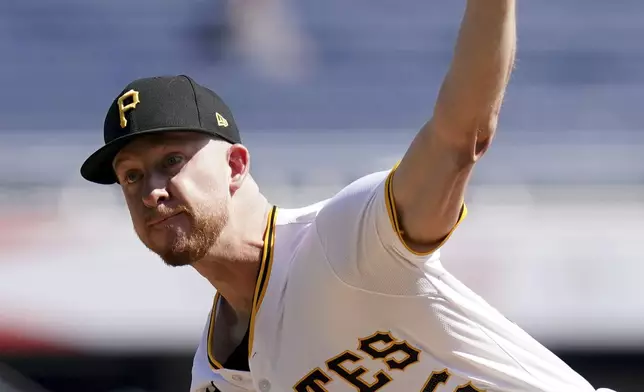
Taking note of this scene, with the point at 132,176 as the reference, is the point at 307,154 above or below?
below

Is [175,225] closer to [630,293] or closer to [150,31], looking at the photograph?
[630,293]

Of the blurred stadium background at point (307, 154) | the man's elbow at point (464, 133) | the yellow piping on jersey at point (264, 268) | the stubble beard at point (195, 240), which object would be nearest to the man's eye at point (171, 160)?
the stubble beard at point (195, 240)

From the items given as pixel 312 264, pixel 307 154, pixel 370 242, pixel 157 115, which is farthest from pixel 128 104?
pixel 307 154

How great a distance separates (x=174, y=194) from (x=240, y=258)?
242 millimetres

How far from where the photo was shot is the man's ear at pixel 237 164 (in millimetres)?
2551

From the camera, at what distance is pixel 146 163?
242 centimetres

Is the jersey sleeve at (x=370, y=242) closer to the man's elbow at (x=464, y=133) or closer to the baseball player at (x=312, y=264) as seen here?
the baseball player at (x=312, y=264)

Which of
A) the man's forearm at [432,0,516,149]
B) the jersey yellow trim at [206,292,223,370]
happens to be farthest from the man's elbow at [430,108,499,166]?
the jersey yellow trim at [206,292,223,370]

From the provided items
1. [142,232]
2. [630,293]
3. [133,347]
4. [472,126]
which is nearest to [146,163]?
[142,232]

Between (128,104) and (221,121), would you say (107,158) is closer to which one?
(128,104)

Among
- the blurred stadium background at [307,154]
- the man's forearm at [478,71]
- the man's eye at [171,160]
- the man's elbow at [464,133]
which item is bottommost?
the blurred stadium background at [307,154]

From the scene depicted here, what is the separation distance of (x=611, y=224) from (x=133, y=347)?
2.98 meters

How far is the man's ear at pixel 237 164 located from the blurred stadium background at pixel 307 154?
11.9 feet

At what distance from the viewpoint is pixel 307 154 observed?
7.09 meters
